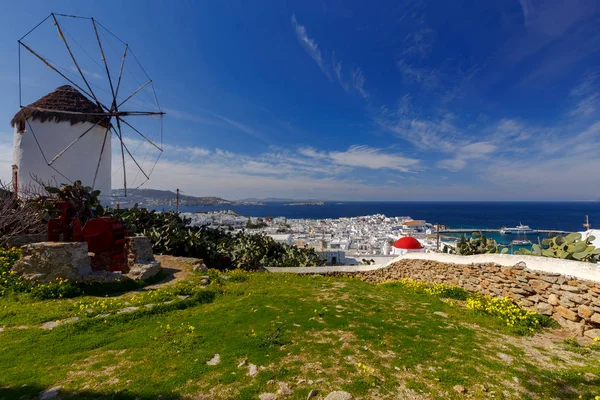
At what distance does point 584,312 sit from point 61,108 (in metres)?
30.7

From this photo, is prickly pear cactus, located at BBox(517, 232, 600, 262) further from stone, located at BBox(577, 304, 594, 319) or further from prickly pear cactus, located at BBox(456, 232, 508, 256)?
prickly pear cactus, located at BBox(456, 232, 508, 256)

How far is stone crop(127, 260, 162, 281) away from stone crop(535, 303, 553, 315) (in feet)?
42.2

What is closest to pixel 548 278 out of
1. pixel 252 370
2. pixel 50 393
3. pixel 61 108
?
pixel 252 370

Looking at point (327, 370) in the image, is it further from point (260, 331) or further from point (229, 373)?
point (260, 331)

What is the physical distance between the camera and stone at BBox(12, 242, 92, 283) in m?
8.42

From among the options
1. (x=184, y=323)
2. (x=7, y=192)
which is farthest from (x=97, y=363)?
(x=7, y=192)

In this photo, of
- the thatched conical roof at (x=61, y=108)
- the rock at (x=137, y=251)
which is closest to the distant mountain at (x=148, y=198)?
the thatched conical roof at (x=61, y=108)

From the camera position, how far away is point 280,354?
16.1 ft

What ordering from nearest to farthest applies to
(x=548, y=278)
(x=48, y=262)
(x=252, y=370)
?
(x=252, y=370) → (x=548, y=278) → (x=48, y=262)

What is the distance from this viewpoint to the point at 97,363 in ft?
15.0

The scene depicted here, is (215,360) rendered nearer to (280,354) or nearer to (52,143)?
(280,354)

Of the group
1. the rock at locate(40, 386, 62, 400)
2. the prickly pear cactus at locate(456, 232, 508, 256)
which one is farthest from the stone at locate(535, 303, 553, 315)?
the rock at locate(40, 386, 62, 400)

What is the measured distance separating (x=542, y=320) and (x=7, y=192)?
24.0 m

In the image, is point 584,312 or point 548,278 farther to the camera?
point 548,278
